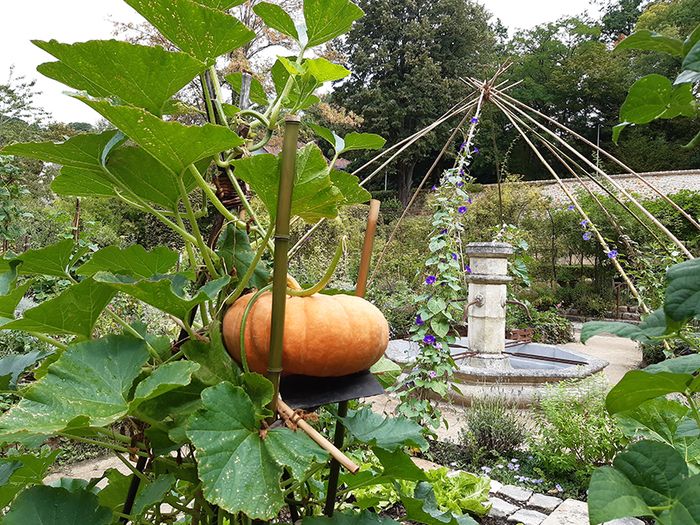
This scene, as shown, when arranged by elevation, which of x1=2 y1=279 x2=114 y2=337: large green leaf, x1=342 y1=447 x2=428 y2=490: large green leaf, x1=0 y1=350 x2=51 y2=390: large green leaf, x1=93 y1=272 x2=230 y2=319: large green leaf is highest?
x1=93 y1=272 x2=230 y2=319: large green leaf

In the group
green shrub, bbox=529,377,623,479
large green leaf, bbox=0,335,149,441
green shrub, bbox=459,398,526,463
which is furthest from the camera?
green shrub, bbox=459,398,526,463

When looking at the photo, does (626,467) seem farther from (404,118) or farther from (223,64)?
A: (404,118)

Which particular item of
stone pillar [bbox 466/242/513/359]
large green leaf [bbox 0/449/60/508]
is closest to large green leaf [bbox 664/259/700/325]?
large green leaf [bbox 0/449/60/508]

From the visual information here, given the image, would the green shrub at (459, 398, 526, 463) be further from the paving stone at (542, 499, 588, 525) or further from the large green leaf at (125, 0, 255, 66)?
the large green leaf at (125, 0, 255, 66)

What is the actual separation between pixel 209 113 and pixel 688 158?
78.8 feet

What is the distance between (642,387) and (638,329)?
61mm

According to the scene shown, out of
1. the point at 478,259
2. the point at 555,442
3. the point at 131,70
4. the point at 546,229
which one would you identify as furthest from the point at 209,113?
the point at 546,229

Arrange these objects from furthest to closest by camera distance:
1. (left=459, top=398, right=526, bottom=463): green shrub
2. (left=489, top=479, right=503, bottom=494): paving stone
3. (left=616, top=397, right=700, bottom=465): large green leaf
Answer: (left=459, top=398, right=526, bottom=463): green shrub < (left=489, top=479, right=503, bottom=494): paving stone < (left=616, top=397, right=700, bottom=465): large green leaf

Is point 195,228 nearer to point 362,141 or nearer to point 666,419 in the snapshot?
point 362,141

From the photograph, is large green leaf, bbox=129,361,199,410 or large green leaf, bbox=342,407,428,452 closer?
large green leaf, bbox=129,361,199,410

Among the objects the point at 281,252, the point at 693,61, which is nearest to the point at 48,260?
the point at 281,252

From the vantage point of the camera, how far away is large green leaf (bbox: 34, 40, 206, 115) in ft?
1.35

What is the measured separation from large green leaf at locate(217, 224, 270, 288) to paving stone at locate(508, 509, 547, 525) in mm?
2212

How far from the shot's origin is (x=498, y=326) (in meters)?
4.94
